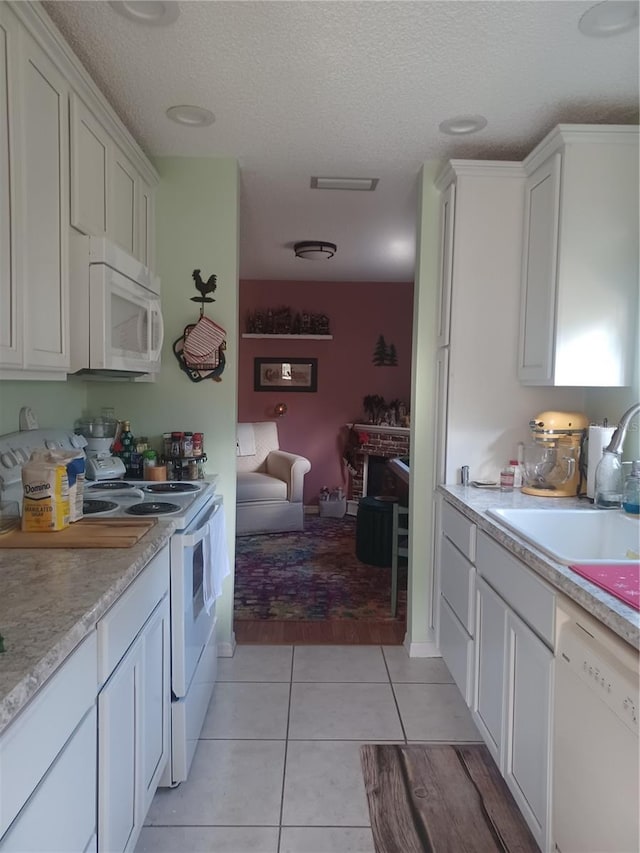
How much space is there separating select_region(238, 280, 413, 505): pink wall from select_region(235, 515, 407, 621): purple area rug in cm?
118

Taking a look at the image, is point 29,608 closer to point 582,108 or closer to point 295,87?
point 295,87

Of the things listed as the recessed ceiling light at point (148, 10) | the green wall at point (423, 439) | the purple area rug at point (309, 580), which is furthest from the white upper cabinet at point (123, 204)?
the purple area rug at point (309, 580)

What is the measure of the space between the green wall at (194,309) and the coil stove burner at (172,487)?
1.14 feet

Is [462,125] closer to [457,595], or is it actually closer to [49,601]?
[457,595]

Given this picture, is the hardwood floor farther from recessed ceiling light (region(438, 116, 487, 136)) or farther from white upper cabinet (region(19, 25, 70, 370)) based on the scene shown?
recessed ceiling light (region(438, 116, 487, 136))

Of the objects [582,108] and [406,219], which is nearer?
[582,108]

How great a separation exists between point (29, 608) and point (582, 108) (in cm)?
245

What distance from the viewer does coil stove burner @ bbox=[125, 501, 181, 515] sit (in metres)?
1.91

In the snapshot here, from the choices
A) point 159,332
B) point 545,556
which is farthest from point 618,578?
point 159,332

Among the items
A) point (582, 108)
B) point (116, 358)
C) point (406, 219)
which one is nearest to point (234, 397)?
point (116, 358)

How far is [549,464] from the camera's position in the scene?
243 cm

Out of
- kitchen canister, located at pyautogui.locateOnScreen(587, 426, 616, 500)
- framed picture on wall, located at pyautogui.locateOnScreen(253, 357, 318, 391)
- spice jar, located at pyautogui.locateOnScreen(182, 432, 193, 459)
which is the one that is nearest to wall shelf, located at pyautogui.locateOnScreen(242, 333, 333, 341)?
framed picture on wall, located at pyautogui.locateOnScreen(253, 357, 318, 391)

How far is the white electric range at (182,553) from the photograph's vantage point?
1.82 meters

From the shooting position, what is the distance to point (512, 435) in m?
2.61
